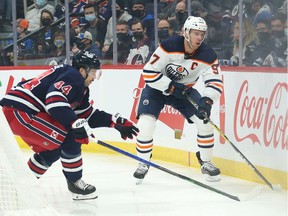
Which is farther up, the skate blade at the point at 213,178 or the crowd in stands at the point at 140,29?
the crowd in stands at the point at 140,29

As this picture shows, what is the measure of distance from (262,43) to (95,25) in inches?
88.6

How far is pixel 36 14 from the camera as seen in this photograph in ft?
24.3

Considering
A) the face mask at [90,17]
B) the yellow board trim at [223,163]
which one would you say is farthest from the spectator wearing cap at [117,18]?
the yellow board trim at [223,163]

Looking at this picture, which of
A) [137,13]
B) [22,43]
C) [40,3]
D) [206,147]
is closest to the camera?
[206,147]

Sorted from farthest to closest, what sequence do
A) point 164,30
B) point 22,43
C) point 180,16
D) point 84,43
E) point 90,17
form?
point 22,43, point 90,17, point 84,43, point 164,30, point 180,16

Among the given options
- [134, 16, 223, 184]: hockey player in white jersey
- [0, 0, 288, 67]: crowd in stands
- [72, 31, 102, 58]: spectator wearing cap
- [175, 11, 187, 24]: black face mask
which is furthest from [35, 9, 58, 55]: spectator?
[134, 16, 223, 184]: hockey player in white jersey

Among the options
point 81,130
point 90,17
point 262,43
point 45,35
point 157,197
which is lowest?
point 157,197

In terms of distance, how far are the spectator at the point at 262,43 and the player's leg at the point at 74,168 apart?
154cm

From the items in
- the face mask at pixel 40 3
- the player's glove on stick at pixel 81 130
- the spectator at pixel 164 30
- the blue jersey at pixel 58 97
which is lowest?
the face mask at pixel 40 3

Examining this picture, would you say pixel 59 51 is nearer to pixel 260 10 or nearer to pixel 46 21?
pixel 46 21

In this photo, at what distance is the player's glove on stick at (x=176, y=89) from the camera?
480 cm

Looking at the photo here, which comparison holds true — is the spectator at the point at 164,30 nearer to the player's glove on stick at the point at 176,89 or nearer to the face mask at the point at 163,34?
the face mask at the point at 163,34

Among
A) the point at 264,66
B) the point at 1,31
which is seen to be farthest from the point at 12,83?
the point at 264,66

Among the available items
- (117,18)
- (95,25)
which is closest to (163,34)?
(117,18)
